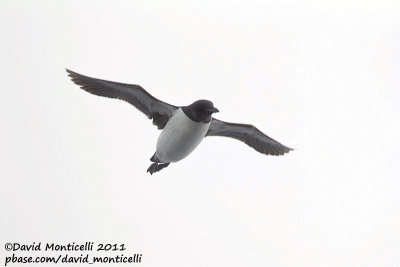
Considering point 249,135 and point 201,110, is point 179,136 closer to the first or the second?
point 201,110

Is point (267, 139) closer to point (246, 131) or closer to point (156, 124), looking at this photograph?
point (246, 131)

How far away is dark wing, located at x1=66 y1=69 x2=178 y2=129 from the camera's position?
19.0m

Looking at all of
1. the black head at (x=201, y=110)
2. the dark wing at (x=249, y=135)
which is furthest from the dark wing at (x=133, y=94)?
the dark wing at (x=249, y=135)

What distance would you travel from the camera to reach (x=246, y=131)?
2128 centimetres

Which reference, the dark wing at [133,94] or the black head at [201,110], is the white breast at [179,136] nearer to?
the black head at [201,110]

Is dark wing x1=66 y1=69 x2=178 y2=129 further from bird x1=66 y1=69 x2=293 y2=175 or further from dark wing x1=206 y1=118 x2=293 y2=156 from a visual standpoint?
dark wing x1=206 y1=118 x2=293 y2=156

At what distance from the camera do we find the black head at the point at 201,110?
60.3 ft

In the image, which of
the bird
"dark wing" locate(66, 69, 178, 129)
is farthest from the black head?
"dark wing" locate(66, 69, 178, 129)

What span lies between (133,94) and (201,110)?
7.31 feet

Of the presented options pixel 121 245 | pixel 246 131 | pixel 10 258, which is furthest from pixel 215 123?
pixel 10 258

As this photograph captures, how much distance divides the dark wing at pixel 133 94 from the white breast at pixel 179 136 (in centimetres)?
55

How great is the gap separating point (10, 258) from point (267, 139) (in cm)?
876

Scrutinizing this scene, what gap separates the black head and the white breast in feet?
0.49

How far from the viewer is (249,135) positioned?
70.4ft
